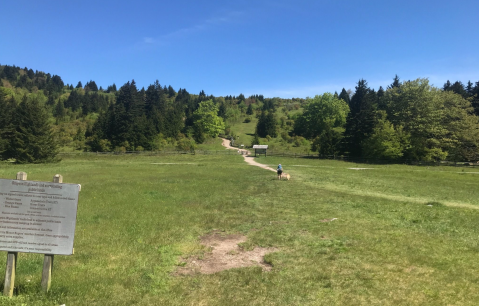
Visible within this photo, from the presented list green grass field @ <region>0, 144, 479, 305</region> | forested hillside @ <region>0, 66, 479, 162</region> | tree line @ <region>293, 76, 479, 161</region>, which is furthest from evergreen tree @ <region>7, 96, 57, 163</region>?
tree line @ <region>293, 76, 479, 161</region>

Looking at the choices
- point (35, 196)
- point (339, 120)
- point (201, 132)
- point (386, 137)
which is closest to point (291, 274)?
point (35, 196)

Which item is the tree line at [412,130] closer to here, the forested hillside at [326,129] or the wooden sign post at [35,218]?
the forested hillside at [326,129]

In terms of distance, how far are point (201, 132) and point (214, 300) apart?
9831 centimetres

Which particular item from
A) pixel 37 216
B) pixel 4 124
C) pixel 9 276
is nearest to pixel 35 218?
pixel 37 216

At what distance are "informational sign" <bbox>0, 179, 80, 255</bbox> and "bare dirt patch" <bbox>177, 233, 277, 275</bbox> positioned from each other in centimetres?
352

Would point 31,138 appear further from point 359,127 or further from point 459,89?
point 459,89

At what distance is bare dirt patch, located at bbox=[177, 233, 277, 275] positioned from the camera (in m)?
8.60

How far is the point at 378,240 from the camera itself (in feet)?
35.3

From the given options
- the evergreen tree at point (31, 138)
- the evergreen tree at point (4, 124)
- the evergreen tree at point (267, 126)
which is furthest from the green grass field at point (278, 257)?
the evergreen tree at point (267, 126)

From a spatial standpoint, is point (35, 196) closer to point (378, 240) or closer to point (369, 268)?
point (369, 268)

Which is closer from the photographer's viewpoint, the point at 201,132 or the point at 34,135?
the point at 34,135

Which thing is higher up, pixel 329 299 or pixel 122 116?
pixel 122 116

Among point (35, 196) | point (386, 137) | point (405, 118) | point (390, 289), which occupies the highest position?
point (405, 118)

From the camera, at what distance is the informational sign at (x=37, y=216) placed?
595cm
